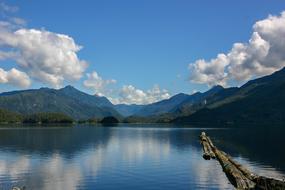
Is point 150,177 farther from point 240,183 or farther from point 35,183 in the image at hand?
point 240,183

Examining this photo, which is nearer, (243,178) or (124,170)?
(243,178)

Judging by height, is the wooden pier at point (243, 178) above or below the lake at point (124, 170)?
above

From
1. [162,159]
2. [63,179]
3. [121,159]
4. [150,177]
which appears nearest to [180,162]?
[162,159]

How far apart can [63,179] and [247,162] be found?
188 feet

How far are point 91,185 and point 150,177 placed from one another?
15.1 meters

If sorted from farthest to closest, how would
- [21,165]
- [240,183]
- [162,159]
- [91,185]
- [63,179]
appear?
[162,159]
[21,165]
[63,179]
[91,185]
[240,183]

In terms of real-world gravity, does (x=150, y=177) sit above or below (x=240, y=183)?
below

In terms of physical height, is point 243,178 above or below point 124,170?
above

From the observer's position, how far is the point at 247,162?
116625 mm

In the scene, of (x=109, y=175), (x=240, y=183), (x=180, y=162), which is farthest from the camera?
(x=180, y=162)

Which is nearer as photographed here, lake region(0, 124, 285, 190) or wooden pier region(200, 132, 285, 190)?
wooden pier region(200, 132, 285, 190)

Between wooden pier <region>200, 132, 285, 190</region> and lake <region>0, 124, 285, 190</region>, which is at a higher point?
wooden pier <region>200, 132, 285, 190</region>

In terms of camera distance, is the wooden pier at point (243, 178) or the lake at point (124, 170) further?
the lake at point (124, 170)

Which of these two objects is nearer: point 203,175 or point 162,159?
point 203,175
